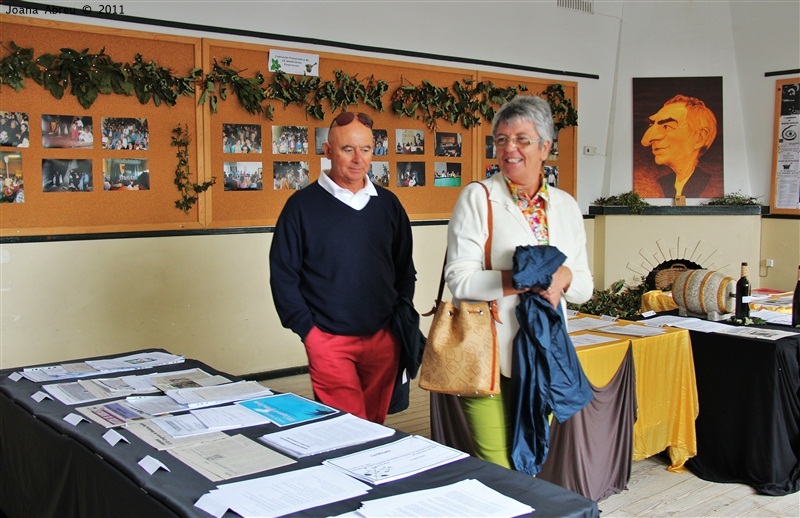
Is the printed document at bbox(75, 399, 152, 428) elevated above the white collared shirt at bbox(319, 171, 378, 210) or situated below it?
below

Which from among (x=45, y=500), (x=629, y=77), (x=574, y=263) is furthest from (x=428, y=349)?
(x=629, y=77)

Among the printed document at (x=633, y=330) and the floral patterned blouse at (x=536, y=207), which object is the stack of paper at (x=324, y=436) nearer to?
the floral patterned blouse at (x=536, y=207)

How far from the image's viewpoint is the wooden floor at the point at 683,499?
356cm

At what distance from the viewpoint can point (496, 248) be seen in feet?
8.18

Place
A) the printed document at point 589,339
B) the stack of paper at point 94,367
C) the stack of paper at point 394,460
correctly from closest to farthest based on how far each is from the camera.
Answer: the stack of paper at point 394,460
the stack of paper at point 94,367
the printed document at point 589,339

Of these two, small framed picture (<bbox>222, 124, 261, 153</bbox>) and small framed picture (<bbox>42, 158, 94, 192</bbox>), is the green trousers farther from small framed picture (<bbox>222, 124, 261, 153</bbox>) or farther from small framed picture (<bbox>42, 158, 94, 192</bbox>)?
small framed picture (<bbox>222, 124, 261, 153</bbox>)

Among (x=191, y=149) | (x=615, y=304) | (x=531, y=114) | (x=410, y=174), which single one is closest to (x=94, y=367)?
(x=531, y=114)

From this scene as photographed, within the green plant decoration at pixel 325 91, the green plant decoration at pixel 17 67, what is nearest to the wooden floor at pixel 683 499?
the green plant decoration at pixel 325 91

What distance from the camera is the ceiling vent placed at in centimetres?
797

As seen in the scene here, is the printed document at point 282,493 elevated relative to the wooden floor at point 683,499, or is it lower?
elevated

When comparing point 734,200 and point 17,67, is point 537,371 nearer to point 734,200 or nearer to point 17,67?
point 17,67

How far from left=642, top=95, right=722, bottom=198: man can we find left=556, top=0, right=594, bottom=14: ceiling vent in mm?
1391

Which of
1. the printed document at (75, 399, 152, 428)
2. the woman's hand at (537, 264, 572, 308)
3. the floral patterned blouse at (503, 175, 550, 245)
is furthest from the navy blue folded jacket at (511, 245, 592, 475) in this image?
the printed document at (75, 399, 152, 428)

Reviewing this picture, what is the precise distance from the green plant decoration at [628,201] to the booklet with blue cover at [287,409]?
20.9 ft
